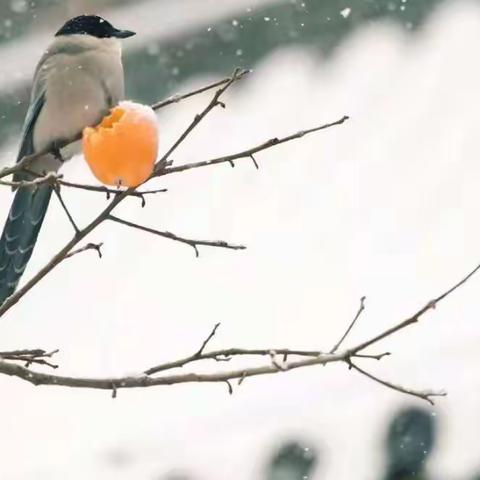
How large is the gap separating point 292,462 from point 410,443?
0.32 meters

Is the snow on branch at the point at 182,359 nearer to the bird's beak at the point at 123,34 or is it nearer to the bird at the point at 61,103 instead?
the bird at the point at 61,103

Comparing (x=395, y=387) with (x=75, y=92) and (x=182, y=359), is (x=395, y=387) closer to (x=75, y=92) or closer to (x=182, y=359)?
(x=182, y=359)

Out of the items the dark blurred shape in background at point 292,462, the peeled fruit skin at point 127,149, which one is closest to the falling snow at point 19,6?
the dark blurred shape in background at point 292,462

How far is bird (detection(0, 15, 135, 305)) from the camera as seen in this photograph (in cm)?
90

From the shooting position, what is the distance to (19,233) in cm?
93

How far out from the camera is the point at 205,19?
354 centimetres

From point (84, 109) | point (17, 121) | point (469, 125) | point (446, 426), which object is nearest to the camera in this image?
point (84, 109)

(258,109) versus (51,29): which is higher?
(51,29)

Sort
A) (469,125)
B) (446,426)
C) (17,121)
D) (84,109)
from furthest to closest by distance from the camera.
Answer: (469,125)
(17,121)
(446,426)
(84,109)

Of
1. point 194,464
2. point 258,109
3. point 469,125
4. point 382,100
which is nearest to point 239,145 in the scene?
point 258,109

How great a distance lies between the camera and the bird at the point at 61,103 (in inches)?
35.6

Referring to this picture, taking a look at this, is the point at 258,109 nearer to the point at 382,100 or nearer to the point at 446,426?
the point at 382,100

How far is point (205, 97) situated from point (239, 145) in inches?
10.6

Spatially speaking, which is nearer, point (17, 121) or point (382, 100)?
point (17, 121)
